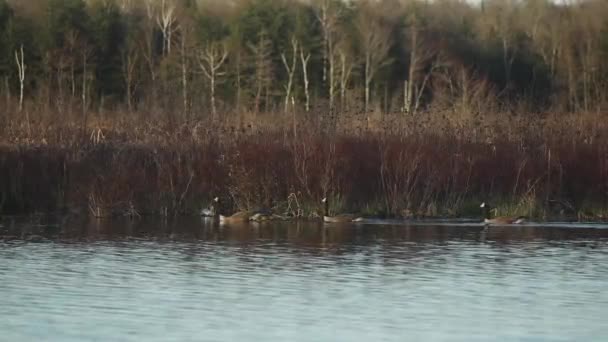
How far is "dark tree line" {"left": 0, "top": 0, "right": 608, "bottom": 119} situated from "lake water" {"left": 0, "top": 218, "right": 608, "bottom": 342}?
72.0ft

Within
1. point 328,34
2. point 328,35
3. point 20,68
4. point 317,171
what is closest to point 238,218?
point 317,171

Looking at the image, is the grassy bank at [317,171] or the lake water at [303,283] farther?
the grassy bank at [317,171]

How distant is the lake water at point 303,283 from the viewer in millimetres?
12266

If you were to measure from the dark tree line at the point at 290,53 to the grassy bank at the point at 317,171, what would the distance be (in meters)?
16.5

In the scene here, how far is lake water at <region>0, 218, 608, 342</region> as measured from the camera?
40.2 feet

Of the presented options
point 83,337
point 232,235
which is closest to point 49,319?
point 83,337

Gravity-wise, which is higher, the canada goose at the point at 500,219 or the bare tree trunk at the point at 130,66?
the bare tree trunk at the point at 130,66

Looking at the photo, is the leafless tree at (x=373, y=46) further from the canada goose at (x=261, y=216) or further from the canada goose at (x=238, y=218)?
the canada goose at (x=238, y=218)

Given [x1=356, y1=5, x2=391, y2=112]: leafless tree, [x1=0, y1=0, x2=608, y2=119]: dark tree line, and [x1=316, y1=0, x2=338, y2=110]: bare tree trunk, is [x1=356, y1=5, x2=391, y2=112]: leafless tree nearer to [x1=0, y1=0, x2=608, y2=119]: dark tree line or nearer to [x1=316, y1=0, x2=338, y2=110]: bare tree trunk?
[x1=0, y1=0, x2=608, y2=119]: dark tree line

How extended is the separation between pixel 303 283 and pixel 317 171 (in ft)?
29.3

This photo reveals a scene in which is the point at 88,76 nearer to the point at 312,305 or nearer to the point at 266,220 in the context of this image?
the point at 266,220

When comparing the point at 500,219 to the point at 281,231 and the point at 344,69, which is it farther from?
the point at 344,69

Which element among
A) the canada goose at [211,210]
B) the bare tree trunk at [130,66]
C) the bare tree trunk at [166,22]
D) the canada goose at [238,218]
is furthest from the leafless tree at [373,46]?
the canada goose at [238,218]

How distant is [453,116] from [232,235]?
9.25 metres
